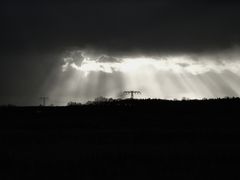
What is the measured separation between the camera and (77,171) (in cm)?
1994

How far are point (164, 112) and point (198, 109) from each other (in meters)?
5.53

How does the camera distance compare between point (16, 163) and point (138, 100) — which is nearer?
point (16, 163)

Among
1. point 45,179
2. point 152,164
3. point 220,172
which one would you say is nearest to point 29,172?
point 45,179

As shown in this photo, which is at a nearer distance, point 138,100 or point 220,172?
point 220,172

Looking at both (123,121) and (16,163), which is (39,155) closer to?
(16,163)

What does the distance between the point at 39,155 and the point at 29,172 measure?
20.3 feet

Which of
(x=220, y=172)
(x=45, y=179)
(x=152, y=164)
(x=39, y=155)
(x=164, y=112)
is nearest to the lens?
(x=45, y=179)

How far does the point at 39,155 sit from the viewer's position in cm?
2589

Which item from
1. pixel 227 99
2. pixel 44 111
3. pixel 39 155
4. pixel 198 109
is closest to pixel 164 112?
pixel 198 109

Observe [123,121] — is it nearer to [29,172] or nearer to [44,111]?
[44,111]

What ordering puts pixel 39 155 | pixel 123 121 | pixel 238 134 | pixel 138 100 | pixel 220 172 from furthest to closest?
1. pixel 138 100
2. pixel 123 121
3. pixel 238 134
4. pixel 39 155
5. pixel 220 172

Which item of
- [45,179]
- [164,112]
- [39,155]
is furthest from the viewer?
[164,112]

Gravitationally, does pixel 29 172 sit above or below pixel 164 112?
below

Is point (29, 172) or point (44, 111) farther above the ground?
point (44, 111)
